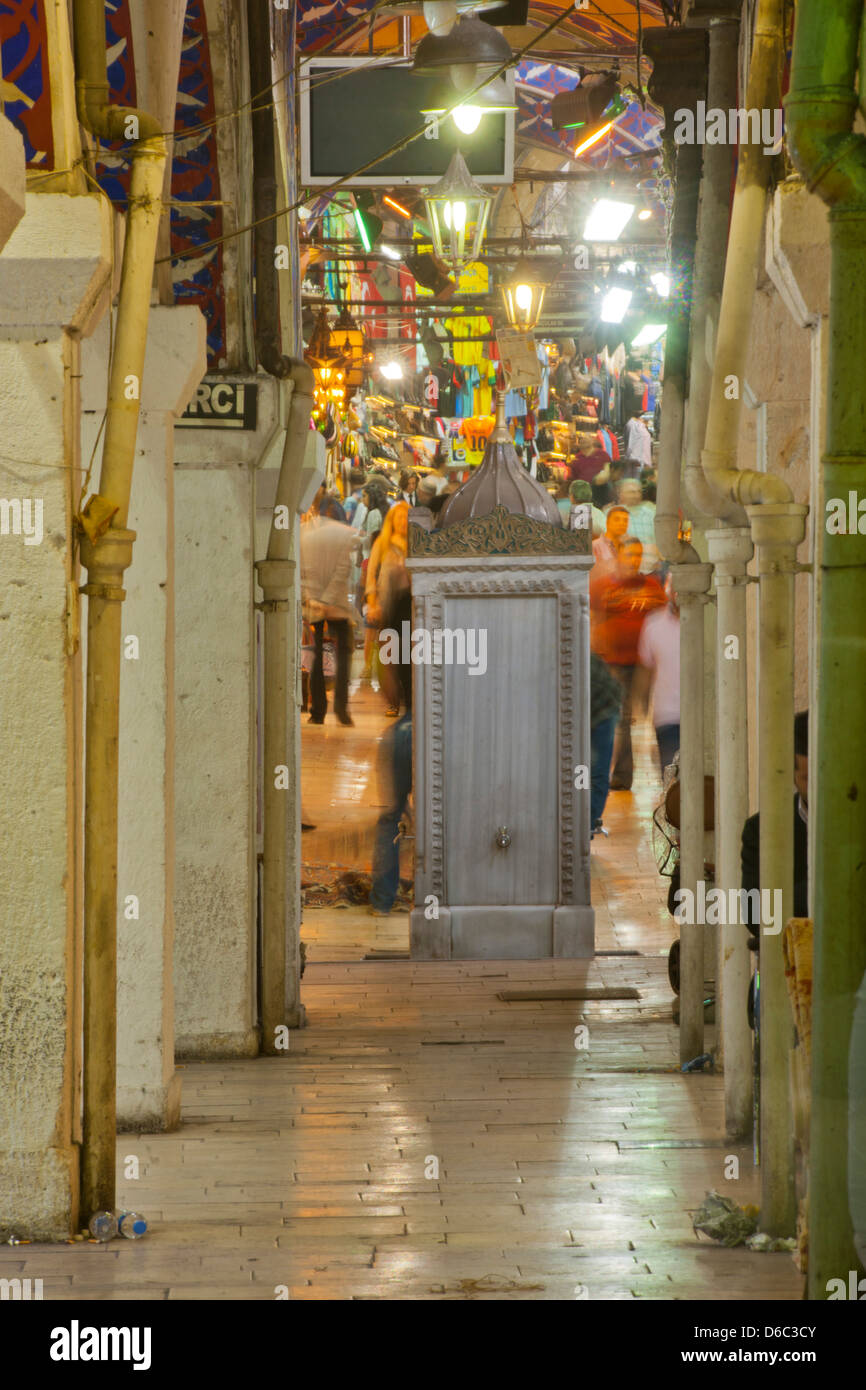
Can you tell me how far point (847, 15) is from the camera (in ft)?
9.90

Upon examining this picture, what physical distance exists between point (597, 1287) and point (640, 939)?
621 cm

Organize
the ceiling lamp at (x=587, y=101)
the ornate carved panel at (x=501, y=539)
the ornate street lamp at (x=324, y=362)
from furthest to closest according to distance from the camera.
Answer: the ornate street lamp at (x=324, y=362), the ceiling lamp at (x=587, y=101), the ornate carved panel at (x=501, y=539)

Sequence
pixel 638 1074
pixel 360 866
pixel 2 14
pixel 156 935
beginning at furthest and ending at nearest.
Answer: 1. pixel 360 866
2. pixel 638 1074
3. pixel 156 935
4. pixel 2 14

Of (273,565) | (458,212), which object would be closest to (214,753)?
(273,565)

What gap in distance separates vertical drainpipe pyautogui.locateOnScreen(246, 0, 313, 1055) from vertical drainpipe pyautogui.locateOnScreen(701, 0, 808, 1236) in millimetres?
3237

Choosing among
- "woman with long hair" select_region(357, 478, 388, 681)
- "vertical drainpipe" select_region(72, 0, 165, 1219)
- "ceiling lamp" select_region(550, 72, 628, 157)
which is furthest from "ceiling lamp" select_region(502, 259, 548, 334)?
"vertical drainpipe" select_region(72, 0, 165, 1219)

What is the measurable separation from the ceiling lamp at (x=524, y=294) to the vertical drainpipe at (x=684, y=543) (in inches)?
385

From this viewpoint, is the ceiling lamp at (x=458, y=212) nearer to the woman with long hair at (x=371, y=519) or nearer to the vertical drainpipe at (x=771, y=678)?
the vertical drainpipe at (x=771, y=678)

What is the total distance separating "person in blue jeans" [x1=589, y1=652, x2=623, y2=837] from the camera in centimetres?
1173

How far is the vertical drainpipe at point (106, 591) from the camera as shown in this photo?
457 cm

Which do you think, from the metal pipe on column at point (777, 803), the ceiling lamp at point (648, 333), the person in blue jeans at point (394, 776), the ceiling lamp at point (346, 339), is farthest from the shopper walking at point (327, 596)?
the metal pipe on column at point (777, 803)

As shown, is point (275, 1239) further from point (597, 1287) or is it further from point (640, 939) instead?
point (640, 939)

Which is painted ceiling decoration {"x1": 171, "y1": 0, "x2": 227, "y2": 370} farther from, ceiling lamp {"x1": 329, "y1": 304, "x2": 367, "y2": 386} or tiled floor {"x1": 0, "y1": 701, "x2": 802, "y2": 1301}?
ceiling lamp {"x1": 329, "y1": 304, "x2": 367, "y2": 386}
